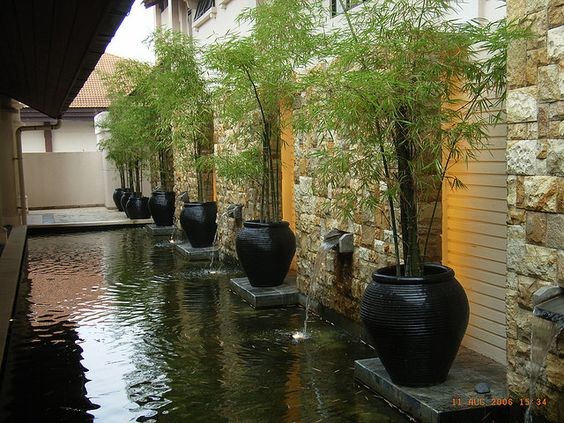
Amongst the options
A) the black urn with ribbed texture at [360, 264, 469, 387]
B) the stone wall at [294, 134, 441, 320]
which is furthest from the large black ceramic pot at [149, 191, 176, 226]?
the black urn with ribbed texture at [360, 264, 469, 387]

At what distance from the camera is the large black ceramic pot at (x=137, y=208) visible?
17.9 meters

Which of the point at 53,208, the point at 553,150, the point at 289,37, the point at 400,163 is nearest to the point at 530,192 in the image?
the point at 553,150

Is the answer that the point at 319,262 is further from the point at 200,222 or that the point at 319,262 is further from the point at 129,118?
the point at 129,118

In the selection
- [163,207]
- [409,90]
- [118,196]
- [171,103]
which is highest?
[171,103]

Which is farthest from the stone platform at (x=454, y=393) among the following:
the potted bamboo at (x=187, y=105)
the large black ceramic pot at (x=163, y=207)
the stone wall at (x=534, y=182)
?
the large black ceramic pot at (x=163, y=207)

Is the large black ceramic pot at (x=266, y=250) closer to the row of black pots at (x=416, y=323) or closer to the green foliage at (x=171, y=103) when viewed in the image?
the row of black pots at (x=416, y=323)

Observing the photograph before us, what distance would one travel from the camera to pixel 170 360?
19.0 feet

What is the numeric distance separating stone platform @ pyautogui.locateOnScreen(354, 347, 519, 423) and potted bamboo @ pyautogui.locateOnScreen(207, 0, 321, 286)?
320cm

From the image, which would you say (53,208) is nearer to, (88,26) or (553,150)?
(88,26)

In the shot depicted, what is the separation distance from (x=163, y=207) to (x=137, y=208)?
265 cm

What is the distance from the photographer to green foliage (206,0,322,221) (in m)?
7.44

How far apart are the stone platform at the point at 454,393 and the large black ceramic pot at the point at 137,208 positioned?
44.4 ft

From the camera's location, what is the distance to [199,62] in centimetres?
1180

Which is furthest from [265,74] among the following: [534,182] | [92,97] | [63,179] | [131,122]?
[92,97]
